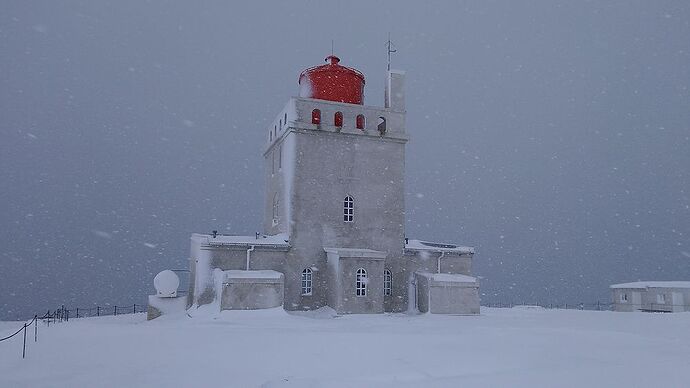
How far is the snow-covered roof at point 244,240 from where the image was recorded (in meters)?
26.4

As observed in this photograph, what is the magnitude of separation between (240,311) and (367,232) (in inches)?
357

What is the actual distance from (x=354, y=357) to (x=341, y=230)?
1629cm

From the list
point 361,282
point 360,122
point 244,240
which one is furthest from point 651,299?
point 244,240

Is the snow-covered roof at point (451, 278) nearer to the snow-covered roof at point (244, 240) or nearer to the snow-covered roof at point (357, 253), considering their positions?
the snow-covered roof at point (357, 253)

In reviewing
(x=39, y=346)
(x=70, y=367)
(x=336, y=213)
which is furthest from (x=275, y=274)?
(x=70, y=367)

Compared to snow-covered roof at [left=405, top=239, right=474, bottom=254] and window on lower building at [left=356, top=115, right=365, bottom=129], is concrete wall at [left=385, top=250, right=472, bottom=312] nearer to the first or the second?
snow-covered roof at [left=405, top=239, right=474, bottom=254]

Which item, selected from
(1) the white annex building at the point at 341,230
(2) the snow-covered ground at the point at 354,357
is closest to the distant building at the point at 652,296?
(1) the white annex building at the point at 341,230

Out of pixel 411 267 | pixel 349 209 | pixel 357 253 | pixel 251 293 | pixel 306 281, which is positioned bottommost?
pixel 251 293

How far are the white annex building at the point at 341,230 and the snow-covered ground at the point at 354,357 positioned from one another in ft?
23.4

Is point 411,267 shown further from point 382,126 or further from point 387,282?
point 382,126

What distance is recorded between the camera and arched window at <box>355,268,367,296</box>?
86.7 ft

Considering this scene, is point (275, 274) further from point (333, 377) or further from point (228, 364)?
point (333, 377)

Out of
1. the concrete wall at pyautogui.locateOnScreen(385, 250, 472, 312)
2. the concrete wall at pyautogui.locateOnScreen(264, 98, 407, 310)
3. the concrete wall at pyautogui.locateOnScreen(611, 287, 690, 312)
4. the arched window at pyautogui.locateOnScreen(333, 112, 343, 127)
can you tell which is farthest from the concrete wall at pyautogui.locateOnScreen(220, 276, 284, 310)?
the concrete wall at pyautogui.locateOnScreen(611, 287, 690, 312)

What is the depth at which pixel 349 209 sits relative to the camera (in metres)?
29.0
